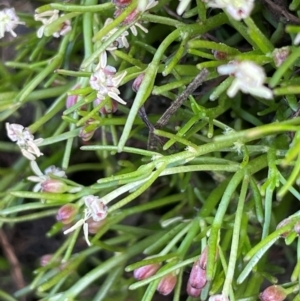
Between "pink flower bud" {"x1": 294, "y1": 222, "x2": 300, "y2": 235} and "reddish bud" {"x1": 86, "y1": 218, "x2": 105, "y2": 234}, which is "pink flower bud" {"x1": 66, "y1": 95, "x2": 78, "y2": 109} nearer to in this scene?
"reddish bud" {"x1": 86, "y1": 218, "x2": 105, "y2": 234}

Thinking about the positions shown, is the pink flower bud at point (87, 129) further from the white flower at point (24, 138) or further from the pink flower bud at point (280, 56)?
the pink flower bud at point (280, 56)

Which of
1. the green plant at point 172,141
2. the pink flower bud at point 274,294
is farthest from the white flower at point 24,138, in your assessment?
the pink flower bud at point 274,294

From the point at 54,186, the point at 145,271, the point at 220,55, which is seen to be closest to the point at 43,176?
the point at 54,186

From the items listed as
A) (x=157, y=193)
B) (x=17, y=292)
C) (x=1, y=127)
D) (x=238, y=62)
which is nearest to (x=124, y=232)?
(x=157, y=193)

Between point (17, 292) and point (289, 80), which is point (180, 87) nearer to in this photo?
point (289, 80)

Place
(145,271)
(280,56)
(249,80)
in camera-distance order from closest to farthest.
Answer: (249,80), (280,56), (145,271)

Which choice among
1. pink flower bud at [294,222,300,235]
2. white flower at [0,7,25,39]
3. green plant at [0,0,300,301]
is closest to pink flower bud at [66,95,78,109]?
green plant at [0,0,300,301]

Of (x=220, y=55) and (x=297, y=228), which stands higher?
(x=220, y=55)

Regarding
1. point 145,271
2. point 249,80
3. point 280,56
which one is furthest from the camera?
point 145,271

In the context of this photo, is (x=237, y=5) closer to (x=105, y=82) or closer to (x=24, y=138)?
(x=105, y=82)

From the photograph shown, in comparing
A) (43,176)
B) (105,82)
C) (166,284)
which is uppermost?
(105,82)
